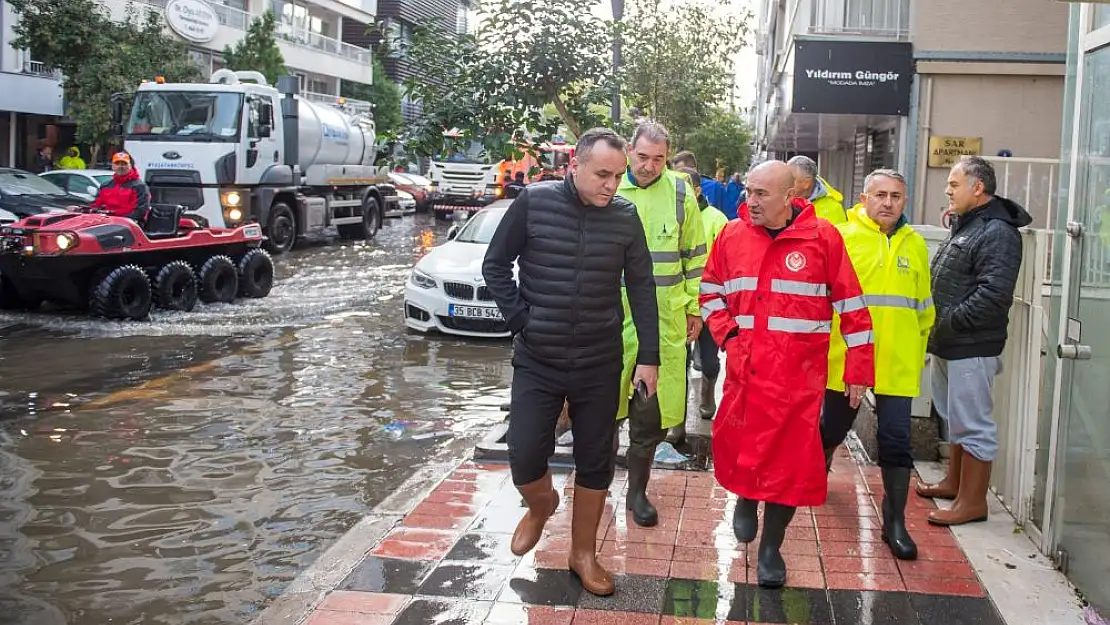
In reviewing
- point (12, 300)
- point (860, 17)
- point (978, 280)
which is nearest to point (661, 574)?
point (978, 280)

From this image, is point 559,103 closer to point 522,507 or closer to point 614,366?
point 522,507

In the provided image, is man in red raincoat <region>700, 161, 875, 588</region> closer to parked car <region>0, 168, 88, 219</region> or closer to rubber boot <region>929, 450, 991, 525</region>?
rubber boot <region>929, 450, 991, 525</region>

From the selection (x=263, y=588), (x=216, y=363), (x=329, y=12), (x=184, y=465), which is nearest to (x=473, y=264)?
(x=216, y=363)

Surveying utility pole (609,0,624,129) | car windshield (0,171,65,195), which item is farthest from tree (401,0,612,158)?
car windshield (0,171,65,195)

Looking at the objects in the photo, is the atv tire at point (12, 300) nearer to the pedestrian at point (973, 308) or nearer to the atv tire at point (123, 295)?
the atv tire at point (123, 295)

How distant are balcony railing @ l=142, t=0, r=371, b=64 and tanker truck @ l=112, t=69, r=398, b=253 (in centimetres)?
1426

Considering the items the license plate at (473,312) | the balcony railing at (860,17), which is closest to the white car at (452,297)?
the license plate at (473,312)

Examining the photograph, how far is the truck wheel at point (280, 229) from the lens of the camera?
22.4 metres

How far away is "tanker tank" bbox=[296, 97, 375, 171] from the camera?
2361cm

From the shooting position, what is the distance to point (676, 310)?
18.5ft

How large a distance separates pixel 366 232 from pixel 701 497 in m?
22.7

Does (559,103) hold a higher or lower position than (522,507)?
higher

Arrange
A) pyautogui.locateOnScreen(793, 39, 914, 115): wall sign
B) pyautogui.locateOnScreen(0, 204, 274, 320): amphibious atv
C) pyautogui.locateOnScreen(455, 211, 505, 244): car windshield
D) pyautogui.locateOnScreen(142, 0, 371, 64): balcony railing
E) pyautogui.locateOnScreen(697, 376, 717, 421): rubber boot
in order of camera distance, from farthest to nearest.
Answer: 1. pyautogui.locateOnScreen(142, 0, 371, 64): balcony railing
2. pyautogui.locateOnScreen(455, 211, 505, 244): car windshield
3. pyautogui.locateOnScreen(0, 204, 274, 320): amphibious atv
4. pyautogui.locateOnScreen(793, 39, 914, 115): wall sign
5. pyautogui.locateOnScreen(697, 376, 717, 421): rubber boot

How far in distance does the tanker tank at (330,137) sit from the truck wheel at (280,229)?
1.12 meters
